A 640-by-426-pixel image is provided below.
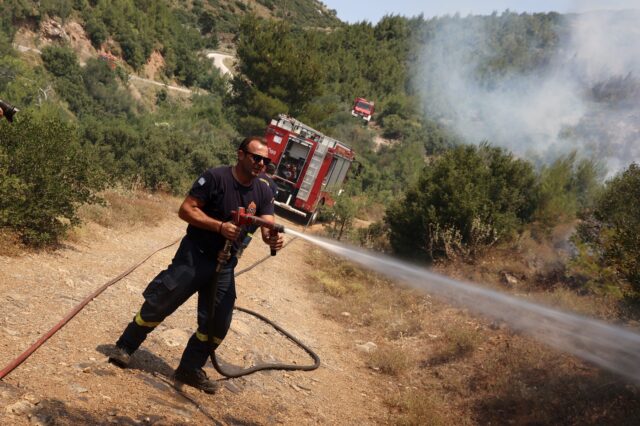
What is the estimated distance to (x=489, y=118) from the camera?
2046 inches

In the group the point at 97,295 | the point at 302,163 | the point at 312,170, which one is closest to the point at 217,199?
the point at 97,295

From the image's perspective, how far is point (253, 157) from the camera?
412 cm

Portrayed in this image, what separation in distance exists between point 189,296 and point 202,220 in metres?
0.62

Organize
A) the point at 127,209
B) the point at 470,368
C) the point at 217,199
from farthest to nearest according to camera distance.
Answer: the point at 127,209 → the point at 470,368 → the point at 217,199

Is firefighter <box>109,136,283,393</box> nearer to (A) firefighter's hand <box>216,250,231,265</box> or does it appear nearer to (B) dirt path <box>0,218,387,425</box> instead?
(A) firefighter's hand <box>216,250,231,265</box>

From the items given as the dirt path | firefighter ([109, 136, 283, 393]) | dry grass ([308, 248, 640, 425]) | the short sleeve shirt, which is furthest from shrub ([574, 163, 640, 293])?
the short sleeve shirt

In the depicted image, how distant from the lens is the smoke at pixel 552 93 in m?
41.3

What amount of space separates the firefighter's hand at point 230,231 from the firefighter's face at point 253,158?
1.51 feet

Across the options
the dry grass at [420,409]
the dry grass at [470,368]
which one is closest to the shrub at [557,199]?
the dry grass at [470,368]

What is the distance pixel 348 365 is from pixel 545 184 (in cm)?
1109

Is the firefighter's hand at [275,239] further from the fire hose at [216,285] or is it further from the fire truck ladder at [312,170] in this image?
the fire truck ladder at [312,170]

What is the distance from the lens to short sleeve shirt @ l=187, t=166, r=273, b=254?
413cm

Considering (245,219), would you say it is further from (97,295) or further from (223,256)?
(97,295)

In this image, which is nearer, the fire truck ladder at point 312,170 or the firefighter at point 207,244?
the firefighter at point 207,244
